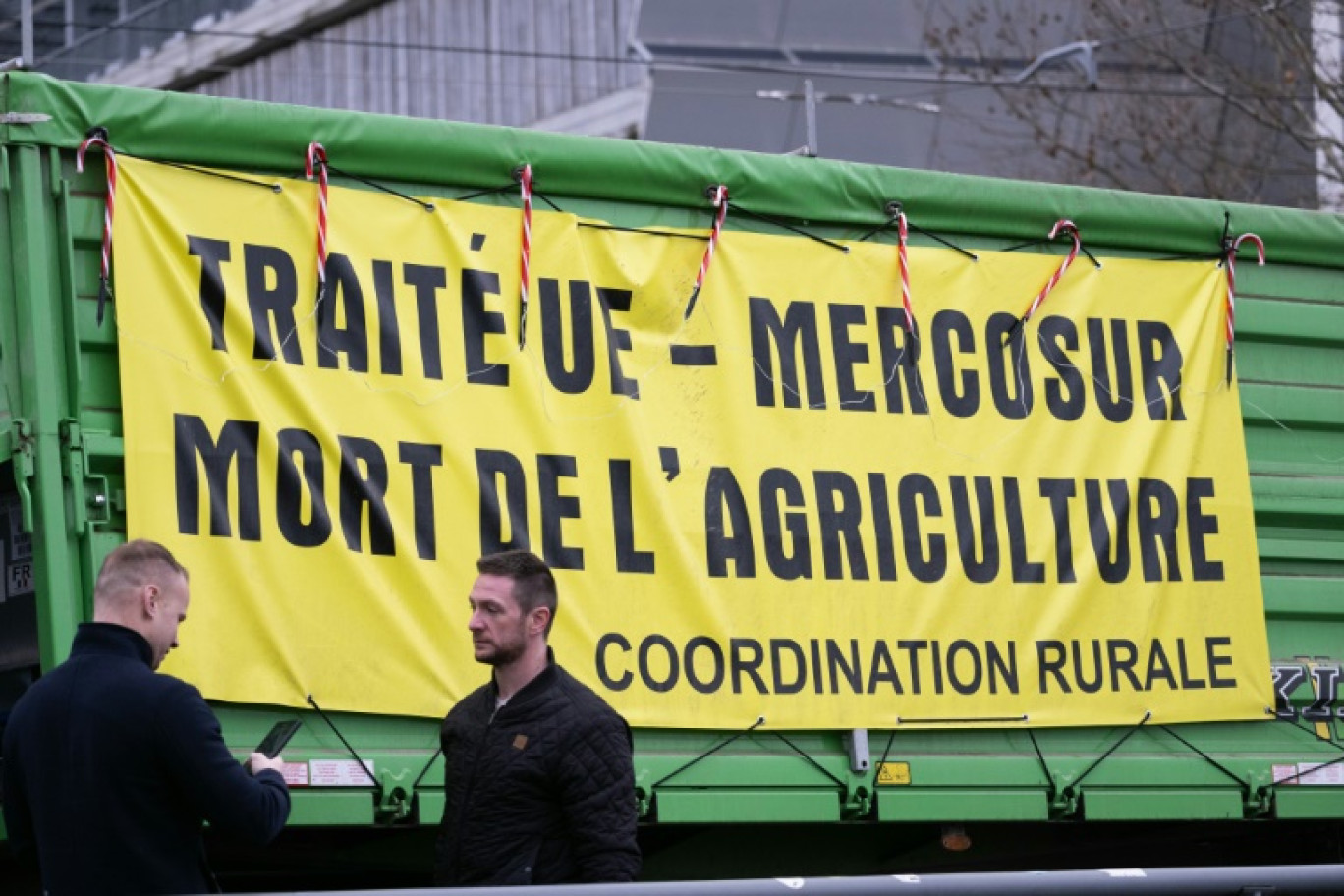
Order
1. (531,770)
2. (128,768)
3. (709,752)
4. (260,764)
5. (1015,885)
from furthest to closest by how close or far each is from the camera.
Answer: (709,752)
(531,770)
(260,764)
(128,768)
(1015,885)

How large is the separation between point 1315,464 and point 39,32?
22.3m

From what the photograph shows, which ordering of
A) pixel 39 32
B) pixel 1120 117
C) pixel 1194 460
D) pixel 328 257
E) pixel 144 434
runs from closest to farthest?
pixel 144 434 → pixel 328 257 → pixel 1194 460 → pixel 1120 117 → pixel 39 32

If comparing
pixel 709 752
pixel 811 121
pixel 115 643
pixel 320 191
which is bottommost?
pixel 709 752

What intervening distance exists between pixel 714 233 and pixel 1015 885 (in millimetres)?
2914

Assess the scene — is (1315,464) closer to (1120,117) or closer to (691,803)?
(691,803)

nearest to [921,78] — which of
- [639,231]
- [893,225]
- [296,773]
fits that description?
[893,225]

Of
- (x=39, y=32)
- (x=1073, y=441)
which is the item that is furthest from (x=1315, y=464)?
(x=39, y=32)

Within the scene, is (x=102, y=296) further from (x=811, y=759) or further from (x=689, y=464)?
(x=811, y=759)

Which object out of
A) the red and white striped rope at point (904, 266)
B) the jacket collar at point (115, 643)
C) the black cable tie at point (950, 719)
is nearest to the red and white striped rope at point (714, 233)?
the red and white striped rope at point (904, 266)

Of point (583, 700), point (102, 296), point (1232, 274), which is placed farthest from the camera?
point (1232, 274)

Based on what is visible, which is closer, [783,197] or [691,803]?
[691,803]

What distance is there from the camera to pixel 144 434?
19.3 feet

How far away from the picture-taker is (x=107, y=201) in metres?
5.99

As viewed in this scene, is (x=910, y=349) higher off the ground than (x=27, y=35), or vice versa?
(x=27, y=35)
